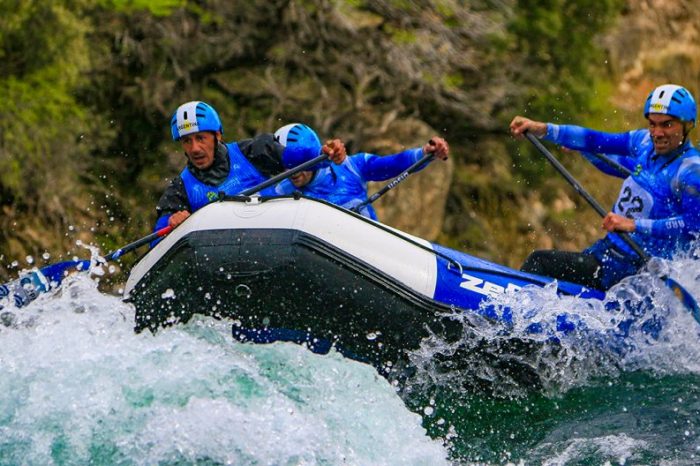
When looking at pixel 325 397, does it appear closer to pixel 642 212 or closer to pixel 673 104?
pixel 642 212

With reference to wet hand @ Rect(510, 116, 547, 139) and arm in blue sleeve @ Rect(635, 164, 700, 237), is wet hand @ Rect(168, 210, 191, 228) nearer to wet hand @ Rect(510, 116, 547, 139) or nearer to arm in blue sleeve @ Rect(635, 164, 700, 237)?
wet hand @ Rect(510, 116, 547, 139)

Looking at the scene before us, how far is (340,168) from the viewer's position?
24.8 feet

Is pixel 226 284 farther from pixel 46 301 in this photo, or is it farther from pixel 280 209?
pixel 46 301

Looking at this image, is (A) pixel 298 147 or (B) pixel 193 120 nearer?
(B) pixel 193 120

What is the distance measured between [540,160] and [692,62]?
4284 millimetres

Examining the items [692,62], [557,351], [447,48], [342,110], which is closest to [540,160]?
[447,48]

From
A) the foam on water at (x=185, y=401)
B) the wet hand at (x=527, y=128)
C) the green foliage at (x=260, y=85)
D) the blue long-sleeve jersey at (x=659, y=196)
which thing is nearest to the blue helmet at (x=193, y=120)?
the foam on water at (x=185, y=401)

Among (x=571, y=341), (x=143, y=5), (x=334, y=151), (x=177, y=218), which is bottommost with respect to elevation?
(x=571, y=341)

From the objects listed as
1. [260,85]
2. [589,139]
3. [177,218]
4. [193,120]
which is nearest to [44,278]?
[177,218]

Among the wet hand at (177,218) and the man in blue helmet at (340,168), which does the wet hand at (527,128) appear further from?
the wet hand at (177,218)

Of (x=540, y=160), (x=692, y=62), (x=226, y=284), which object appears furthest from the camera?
(x=692, y=62)

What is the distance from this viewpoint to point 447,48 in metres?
12.5

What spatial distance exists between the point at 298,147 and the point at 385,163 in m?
0.72

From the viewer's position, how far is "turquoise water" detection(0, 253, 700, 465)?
5227 millimetres
